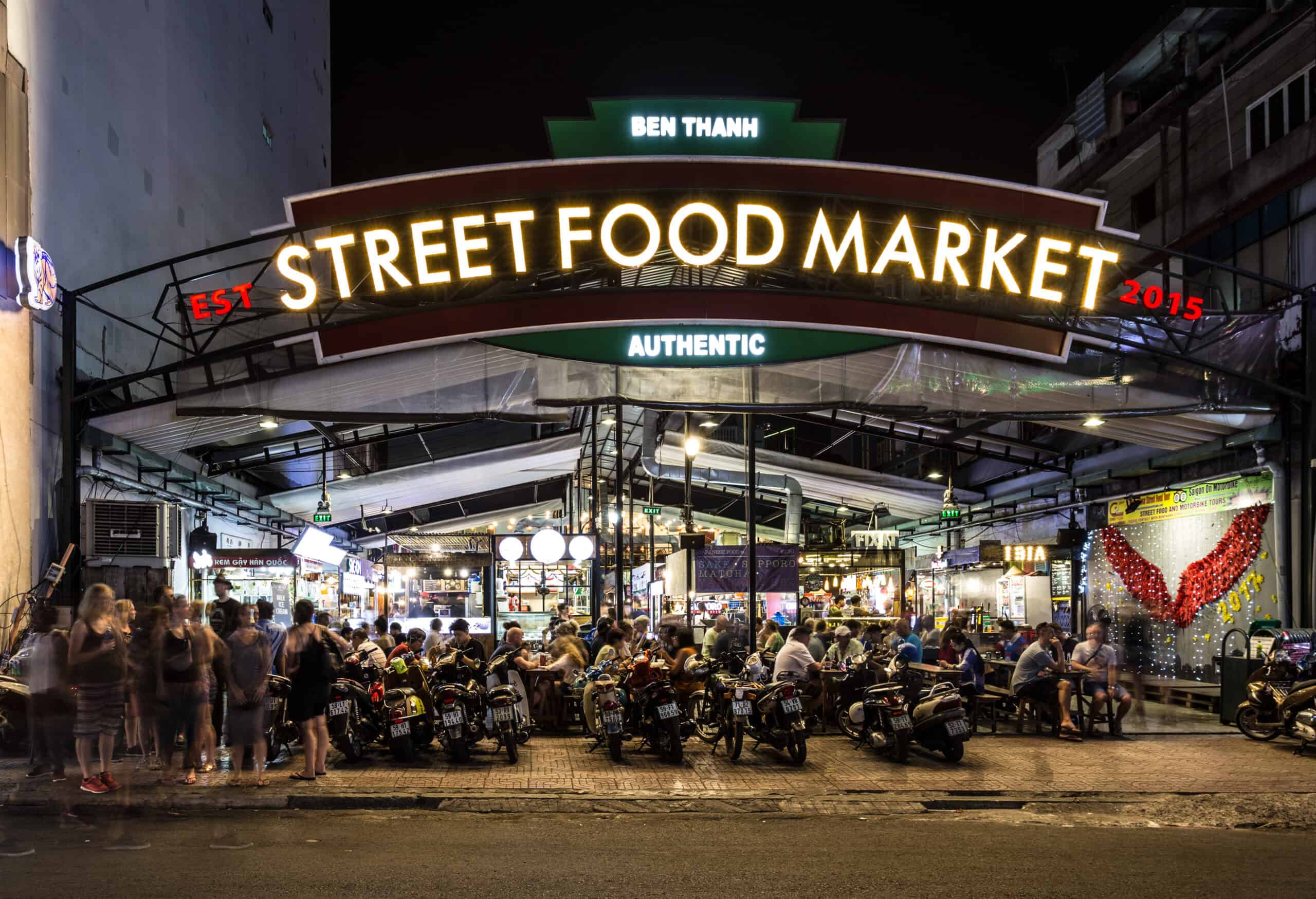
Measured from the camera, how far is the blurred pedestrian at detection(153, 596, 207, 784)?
11.4 m

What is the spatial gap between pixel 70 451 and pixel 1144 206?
75.1 ft

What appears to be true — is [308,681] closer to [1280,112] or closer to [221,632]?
[221,632]

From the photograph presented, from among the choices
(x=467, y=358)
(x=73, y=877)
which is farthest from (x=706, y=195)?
(x=73, y=877)

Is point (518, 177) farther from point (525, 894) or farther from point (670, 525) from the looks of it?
point (670, 525)

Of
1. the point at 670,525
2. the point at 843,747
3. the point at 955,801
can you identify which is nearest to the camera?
the point at 955,801

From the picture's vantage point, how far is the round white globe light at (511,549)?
24875 mm

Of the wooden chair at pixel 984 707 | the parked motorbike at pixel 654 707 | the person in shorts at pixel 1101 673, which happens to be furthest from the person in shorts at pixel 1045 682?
the parked motorbike at pixel 654 707

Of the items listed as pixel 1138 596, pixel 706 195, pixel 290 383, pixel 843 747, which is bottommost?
pixel 843 747

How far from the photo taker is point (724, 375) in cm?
1603

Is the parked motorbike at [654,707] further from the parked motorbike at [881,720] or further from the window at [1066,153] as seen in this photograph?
the window at [1066,153]

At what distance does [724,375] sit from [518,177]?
3.87 metres

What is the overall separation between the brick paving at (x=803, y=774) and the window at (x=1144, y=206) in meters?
15.1

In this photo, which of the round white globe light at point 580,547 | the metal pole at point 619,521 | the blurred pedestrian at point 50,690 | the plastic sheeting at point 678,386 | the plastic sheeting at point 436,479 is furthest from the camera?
the plastic sheeting at point 436,479

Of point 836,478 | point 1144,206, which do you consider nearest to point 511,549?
point 836,478
